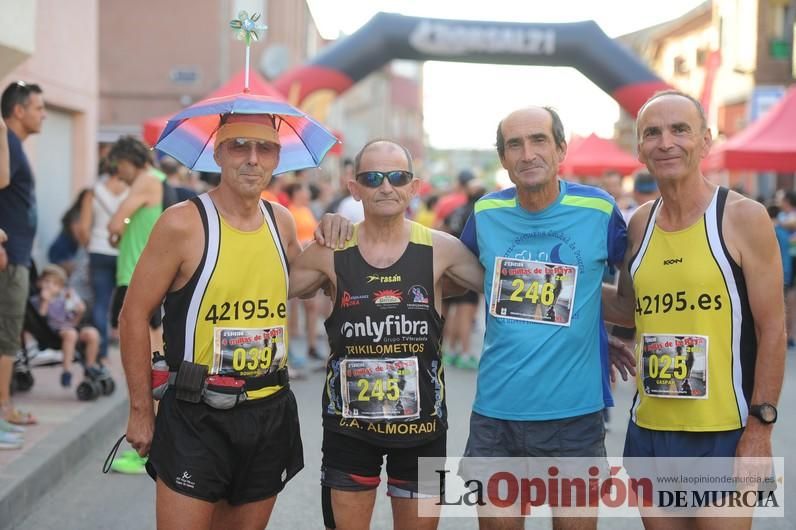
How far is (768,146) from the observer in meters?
14.4

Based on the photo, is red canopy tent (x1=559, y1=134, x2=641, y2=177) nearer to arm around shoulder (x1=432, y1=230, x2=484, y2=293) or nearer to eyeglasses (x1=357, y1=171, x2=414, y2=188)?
arm around shoulder (x1=432, y1=230, x2=484, y2=293)

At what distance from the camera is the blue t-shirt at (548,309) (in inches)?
154

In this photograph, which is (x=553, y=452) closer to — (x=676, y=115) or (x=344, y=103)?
(x=676, y=115)

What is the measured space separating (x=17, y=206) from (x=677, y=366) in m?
4.50

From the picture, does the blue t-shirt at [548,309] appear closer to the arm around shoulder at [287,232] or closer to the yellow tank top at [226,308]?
the arm around shoulder at [287,232]

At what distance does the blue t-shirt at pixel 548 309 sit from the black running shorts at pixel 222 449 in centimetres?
84

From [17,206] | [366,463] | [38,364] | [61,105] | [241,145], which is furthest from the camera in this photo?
[61,105]

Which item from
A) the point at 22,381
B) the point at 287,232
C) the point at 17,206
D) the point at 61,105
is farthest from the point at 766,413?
the point at 61,105

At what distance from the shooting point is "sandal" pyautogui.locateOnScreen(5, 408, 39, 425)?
688 centimetres

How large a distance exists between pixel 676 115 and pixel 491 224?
85 cm

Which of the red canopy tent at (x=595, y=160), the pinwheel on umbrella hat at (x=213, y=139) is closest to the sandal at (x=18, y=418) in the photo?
the pinwheel on umbrella hat at (x=213, y=139)

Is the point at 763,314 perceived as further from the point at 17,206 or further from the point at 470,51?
the point at 470,51

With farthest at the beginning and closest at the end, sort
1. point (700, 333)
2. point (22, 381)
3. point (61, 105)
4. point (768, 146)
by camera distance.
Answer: point (768, 146)
point (61, 105)
point (22, 381)
point (700, 333)

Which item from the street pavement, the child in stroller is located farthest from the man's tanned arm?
the child in stroller
